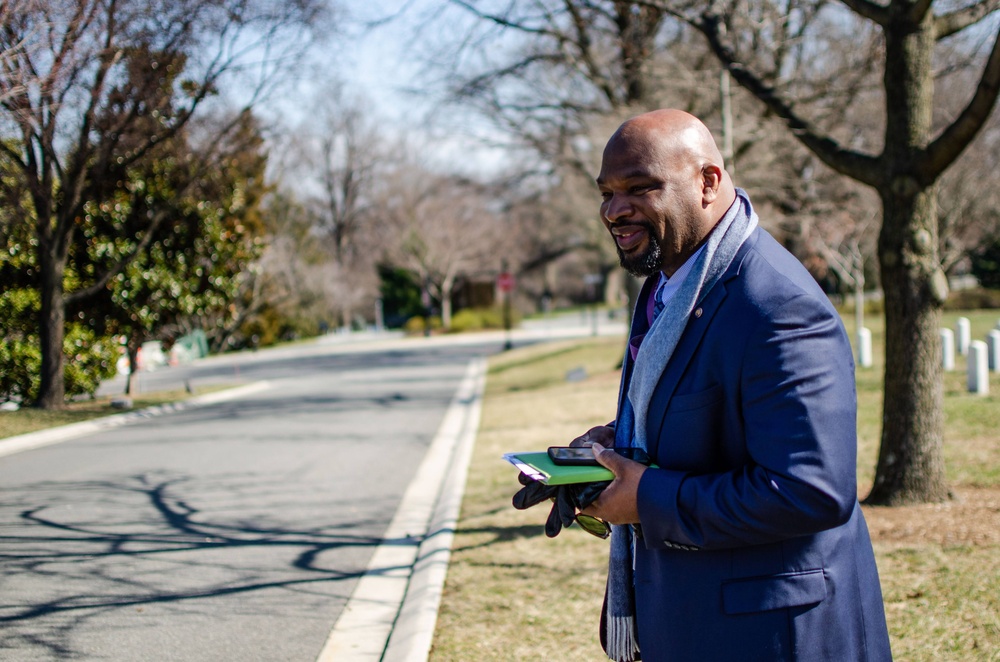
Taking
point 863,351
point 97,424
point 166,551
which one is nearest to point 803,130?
point 166,551

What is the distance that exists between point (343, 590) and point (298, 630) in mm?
747

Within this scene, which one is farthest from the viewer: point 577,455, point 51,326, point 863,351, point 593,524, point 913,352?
point 863,351

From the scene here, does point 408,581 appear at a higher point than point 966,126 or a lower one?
lower

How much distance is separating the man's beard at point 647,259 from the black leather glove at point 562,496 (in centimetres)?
52

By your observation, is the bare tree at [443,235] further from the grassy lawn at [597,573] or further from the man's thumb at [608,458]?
the man's thumb at [608,458]

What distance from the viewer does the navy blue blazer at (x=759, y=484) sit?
178 cm

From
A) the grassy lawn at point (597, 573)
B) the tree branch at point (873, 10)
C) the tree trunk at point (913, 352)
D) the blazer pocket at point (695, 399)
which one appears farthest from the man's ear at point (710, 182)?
the tree branch at point (873, 10)

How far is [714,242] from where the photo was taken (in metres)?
2.01

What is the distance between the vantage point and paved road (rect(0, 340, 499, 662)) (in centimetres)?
469

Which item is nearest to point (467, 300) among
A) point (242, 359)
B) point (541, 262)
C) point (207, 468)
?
point (541, 262)

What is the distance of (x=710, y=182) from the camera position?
2039mm

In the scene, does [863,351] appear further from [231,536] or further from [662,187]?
[662,187]

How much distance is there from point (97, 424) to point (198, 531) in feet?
26.5

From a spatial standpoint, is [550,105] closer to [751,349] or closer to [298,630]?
[298,630]
